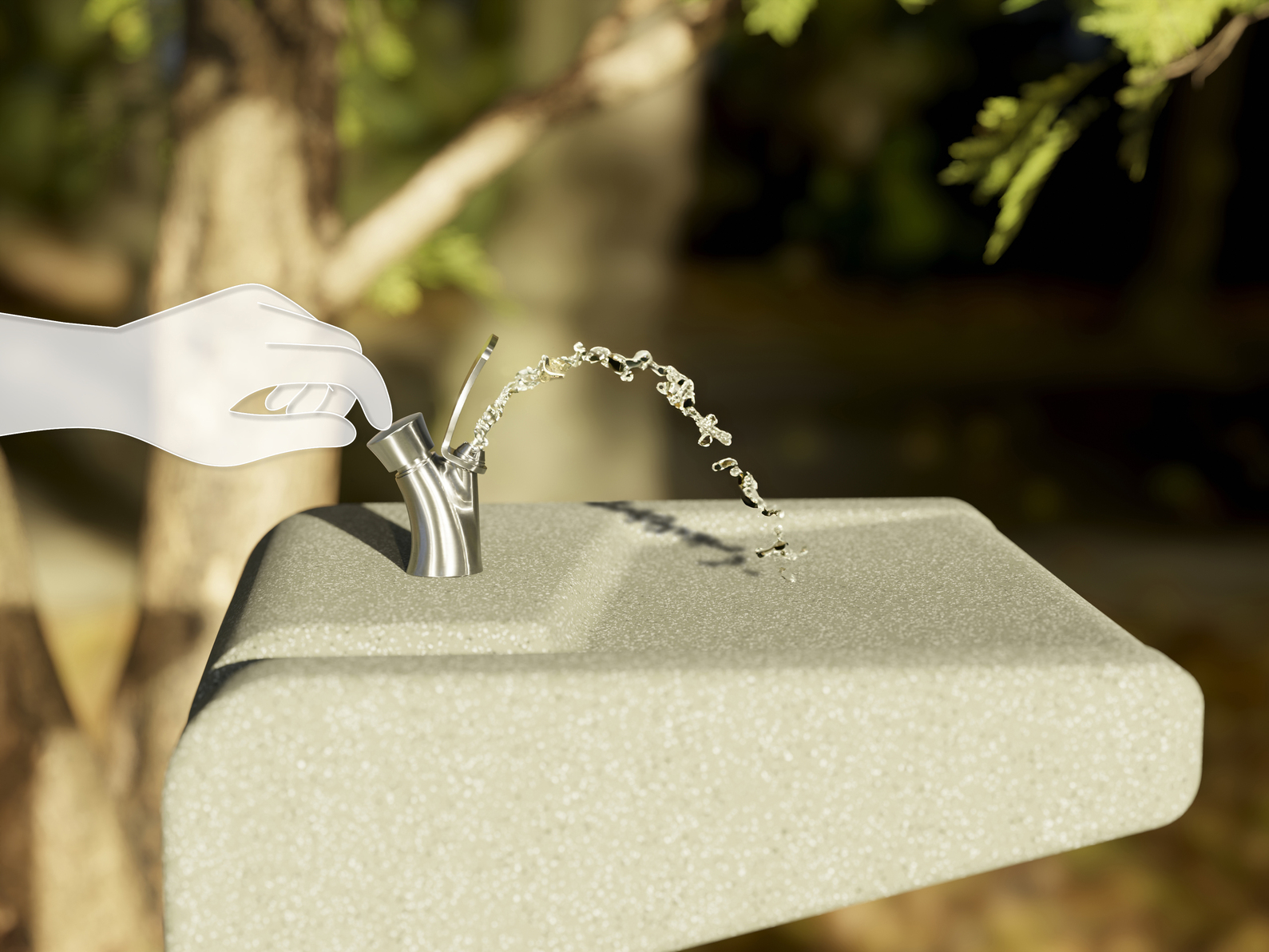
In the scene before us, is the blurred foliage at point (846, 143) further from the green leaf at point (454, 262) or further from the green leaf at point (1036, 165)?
the green leaf at point (1036, 165)

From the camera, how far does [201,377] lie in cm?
146

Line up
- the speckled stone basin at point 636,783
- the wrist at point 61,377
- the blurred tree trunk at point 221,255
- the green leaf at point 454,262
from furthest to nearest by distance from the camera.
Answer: the green leaf at point 454,262 → the blurred tree trunk at point 221,255 → the wrist at point 61,377 → the speckled stone basin at point 636,783

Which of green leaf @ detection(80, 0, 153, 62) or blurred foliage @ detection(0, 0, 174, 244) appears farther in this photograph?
blurred foliage @ detection(0, 0, 174, 244)

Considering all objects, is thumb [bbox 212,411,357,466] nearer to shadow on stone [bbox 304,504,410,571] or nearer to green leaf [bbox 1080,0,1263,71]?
shadow on stone [bbox 304,504,410,571]

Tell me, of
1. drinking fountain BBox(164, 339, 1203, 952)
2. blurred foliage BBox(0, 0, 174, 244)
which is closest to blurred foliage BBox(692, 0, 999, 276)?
blurred foliage BBox(0, 0, 174, 244)

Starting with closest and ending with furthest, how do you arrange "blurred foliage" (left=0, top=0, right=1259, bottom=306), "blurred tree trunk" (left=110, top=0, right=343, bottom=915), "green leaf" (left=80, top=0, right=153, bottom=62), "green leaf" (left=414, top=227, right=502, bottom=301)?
"blurred foliage" (left=0, top=0, right=1259, bottom=306) → "blurred tree trunk" (left=110, top=0, right=343, bottom=915) → "green leaf" (left=80, top=0, right=153, bottom=62) → "green leaf" (left=414, top=227, right=502, bottom=301)

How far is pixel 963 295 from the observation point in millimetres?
13883

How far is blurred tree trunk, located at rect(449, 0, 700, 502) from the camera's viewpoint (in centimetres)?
344

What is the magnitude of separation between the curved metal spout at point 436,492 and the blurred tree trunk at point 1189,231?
6.53 m

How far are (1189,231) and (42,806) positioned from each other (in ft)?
25.3

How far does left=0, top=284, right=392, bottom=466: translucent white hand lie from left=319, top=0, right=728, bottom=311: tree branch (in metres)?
1.07

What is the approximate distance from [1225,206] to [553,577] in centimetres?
1282

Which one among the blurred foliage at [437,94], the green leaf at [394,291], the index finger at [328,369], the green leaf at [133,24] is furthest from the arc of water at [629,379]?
the blurred foliage at [437,94]

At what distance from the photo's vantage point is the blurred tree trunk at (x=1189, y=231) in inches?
293
